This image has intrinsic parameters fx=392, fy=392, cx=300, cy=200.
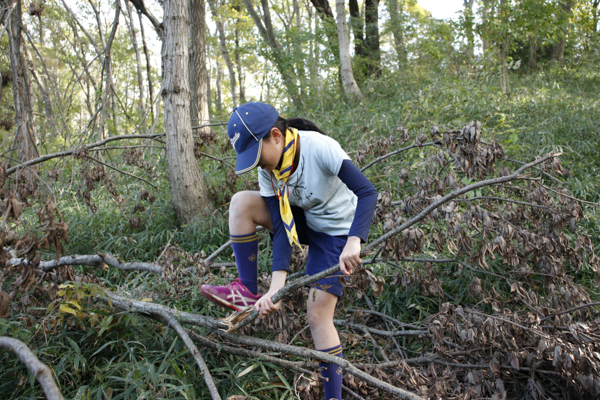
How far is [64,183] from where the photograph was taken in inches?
200

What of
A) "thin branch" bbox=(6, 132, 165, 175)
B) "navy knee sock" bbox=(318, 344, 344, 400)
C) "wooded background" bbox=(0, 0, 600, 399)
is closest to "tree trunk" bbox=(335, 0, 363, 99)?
"wooded background" bbox=(0, 0, 600, 399)

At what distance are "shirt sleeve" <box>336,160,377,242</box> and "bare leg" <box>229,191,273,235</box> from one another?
571 millimetres

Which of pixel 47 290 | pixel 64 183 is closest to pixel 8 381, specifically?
pixel 47 290

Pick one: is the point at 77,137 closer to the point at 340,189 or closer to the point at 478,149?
the point at 340,189

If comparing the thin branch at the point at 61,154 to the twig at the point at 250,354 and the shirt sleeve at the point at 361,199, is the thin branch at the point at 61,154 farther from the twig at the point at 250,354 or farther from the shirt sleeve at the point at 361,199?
the shirt sleeve at the point at 361,199

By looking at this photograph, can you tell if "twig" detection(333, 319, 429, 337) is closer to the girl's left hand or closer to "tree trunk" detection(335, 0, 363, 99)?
the girl's left hand

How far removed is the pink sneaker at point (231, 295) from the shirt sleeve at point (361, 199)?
2.45 ft

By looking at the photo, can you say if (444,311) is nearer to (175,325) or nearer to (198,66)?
(175,325)

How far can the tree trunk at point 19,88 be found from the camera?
11.7 feet

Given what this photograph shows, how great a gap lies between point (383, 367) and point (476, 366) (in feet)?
1.74

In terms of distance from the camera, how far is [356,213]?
1.80 meters

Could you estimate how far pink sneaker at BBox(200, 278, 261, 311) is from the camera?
205 cm

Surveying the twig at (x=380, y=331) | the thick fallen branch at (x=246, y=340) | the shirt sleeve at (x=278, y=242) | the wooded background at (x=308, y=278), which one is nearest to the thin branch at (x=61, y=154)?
the wooded background at (x=308, y=278)

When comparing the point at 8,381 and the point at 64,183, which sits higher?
the point at 64,183
